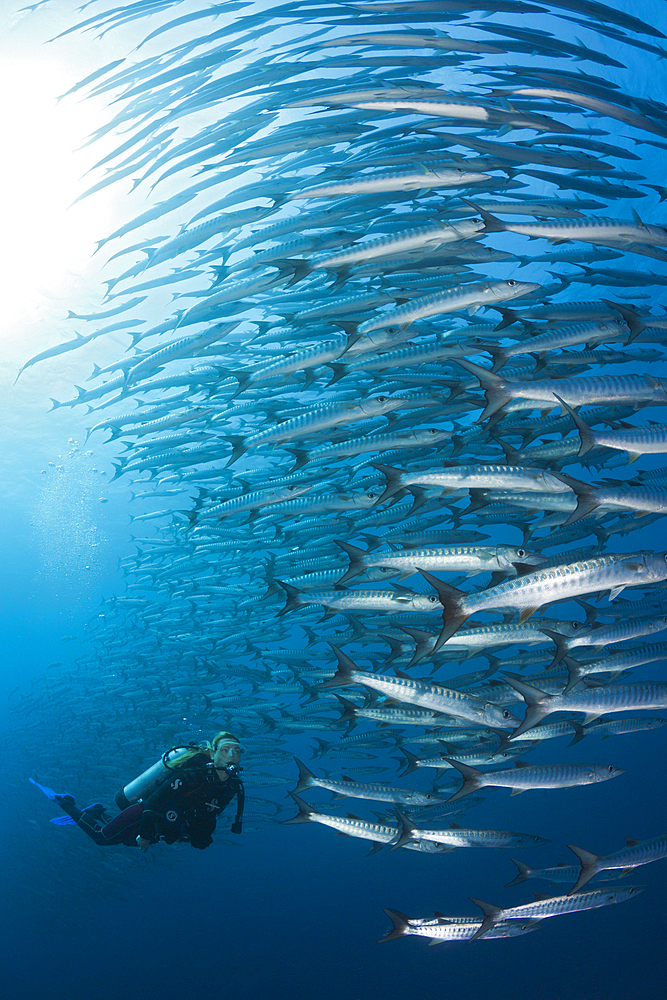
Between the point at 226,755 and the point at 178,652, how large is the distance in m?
7.18

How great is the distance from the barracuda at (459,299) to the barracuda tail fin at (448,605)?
5.73 feet

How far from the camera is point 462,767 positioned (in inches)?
154

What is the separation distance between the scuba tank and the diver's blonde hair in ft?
0.09

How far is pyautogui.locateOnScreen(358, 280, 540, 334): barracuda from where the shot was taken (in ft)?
11.2

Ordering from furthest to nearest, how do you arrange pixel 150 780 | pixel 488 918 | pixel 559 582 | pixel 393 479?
pixel 150 780 → pixel 488 918 → pixel 393 479 → pixel 559 582

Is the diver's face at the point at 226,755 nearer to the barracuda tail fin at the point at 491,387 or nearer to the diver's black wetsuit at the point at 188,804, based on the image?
the diver's black wetsuit at the point at 188,804

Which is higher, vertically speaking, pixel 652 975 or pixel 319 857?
pixel 652 975

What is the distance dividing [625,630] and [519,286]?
2469 millimetres

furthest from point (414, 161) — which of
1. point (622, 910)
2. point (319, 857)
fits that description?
point (319, 857)

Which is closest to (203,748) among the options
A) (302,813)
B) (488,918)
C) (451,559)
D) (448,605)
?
(302,813)

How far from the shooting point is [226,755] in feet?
16.3

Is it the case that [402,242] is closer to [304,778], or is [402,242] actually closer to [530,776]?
[530,776]

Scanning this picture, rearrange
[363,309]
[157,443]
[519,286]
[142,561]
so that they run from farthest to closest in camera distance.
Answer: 1. [142,561]
2. [157,443]
3. [363,309]
4. [519,286]

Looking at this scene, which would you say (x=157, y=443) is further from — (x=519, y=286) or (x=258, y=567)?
(x=519, y=286)
